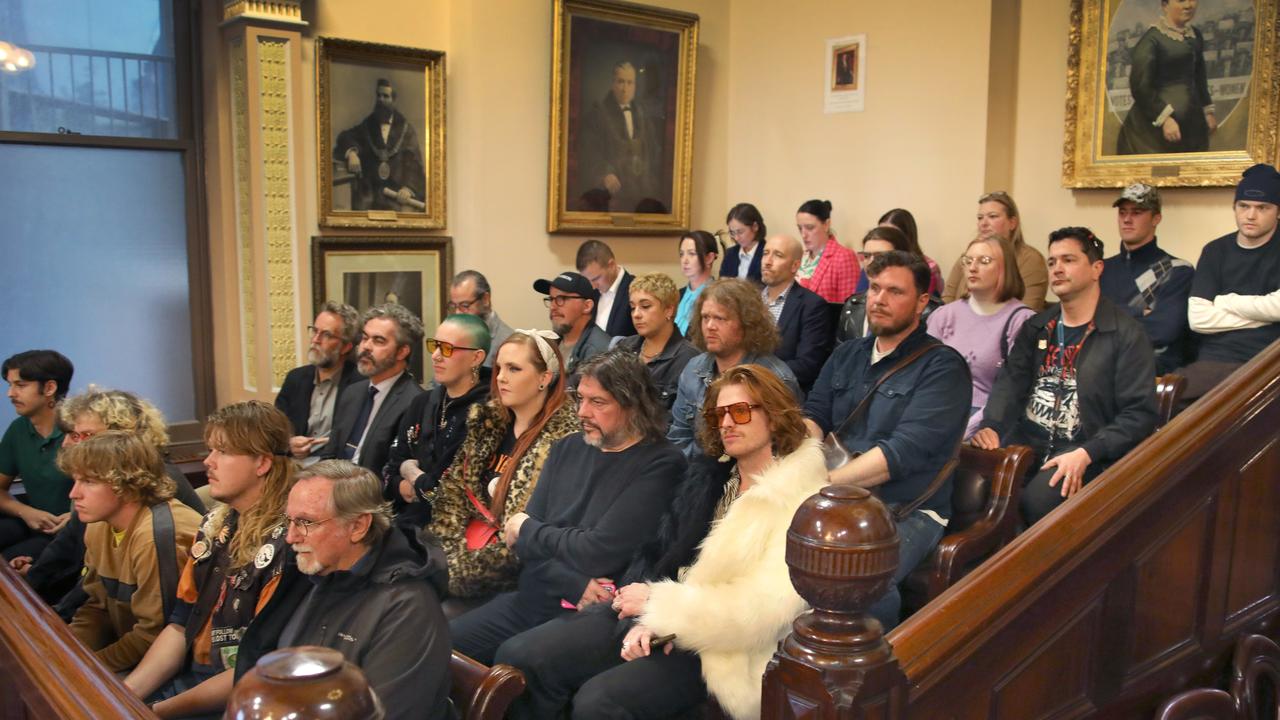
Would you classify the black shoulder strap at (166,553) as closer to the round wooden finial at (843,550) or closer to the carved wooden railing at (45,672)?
the carved wooden railing at (45,672)

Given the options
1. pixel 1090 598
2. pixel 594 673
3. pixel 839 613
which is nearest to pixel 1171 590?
pixel 1090 598

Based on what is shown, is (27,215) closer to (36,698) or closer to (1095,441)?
(36,698)

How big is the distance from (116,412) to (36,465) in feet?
3.65

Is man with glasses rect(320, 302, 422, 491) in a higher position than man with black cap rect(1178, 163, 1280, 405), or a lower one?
lower

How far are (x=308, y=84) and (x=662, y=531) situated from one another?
4605mm

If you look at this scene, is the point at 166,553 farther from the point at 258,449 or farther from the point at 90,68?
the point at 90,68

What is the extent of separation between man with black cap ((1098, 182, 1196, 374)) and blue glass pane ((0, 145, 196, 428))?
18.0 ft

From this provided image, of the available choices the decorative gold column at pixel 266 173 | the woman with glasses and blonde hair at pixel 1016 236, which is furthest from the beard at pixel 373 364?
the woman with glasses and blonde hair at pixel 1016 236

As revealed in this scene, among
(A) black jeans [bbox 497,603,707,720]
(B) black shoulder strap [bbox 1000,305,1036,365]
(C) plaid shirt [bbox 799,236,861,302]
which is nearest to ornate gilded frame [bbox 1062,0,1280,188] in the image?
(C) plaid shirt [bbox 799,236,861,302]

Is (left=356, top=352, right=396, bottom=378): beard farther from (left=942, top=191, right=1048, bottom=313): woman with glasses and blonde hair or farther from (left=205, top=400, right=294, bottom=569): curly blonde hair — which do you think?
(left=942, top=191, right=1048, bottom=313): woman with glasses and blonde hair

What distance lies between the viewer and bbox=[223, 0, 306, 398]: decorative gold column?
6.48 m

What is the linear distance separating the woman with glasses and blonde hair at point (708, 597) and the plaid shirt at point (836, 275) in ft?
12.3

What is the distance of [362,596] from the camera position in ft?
8.49

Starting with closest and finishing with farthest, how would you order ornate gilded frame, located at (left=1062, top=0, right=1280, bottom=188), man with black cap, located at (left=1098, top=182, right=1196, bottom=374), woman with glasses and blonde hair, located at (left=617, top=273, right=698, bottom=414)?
woman with glasses and blonde hair, located at (left=617, top=273, right=698, bottom=414)
man with black cap, located at (left=1098, top=182, right=1196, bottom=374)
ornate gilded frame, located at (left=1062, top=0, right=1280, bottom=188)
